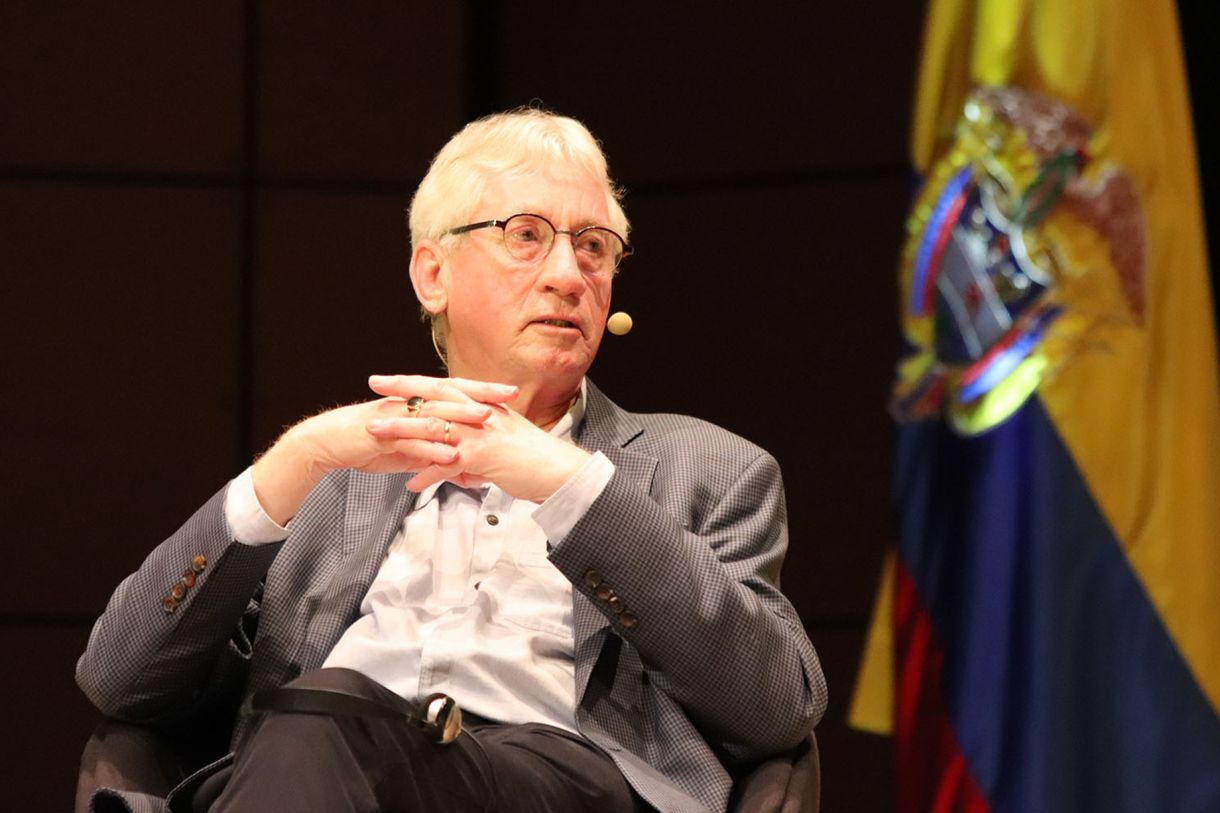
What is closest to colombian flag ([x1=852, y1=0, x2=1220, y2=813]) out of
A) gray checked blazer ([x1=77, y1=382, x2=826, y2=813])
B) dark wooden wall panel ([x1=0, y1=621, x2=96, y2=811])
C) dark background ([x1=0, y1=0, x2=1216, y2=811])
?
dark background ([x1=0, y1=0, x2=1216, y2=811])

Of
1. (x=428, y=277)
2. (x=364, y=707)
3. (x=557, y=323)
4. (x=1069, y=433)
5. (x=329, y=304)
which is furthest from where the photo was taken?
(x=329, y=304)

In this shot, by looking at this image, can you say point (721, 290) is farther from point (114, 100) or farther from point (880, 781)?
point (114, 100)

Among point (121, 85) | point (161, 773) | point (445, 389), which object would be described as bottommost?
point (161, 773)

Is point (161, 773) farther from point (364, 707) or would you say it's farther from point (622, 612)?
point (622, 612)

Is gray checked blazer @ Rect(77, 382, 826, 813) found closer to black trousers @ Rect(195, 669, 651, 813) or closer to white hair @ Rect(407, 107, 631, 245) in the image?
black trousers @ Rect(195, 669, 651, 813)

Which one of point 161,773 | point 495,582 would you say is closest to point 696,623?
point 495,582

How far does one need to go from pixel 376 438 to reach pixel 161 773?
0.50 metres

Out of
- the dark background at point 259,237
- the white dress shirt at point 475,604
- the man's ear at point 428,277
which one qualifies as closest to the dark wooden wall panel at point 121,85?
the dark background at point 259,237

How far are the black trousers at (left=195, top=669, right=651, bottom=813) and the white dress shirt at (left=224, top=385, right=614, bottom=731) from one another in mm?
101

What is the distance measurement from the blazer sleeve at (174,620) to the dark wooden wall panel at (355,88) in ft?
6.66

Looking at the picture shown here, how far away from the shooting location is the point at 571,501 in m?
1.59

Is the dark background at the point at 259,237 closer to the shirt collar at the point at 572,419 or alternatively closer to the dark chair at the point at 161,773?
the shirt collar at the point at 572,419

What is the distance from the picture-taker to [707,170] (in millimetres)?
3518

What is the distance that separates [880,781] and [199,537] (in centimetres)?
204
